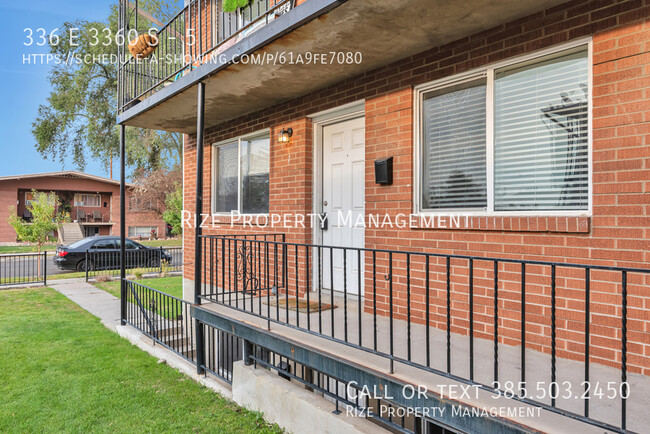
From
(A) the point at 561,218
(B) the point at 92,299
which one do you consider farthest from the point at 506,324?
(B) the point at 92,299

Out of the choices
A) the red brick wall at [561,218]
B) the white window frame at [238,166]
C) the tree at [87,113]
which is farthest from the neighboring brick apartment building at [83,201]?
the red brick wall at [561,218]

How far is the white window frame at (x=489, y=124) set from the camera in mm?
2697

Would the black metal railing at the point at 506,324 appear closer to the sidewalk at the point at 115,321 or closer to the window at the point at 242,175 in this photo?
the sidewalk at the point at 115,321

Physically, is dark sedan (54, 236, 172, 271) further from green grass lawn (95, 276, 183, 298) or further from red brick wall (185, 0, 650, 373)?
red brick wall (185, 0, 650, 373)

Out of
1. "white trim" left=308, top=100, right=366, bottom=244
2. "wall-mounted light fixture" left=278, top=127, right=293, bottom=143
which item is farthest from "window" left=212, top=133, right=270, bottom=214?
"white trim" left=308, top=100, right=366, bottom=244

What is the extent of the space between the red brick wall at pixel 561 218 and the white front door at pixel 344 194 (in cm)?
44

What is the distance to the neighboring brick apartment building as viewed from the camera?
25797 mm

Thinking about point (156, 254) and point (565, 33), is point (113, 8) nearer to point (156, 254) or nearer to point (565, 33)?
point (156, 254)

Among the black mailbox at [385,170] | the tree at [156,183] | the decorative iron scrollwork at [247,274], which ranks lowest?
the decorative iron scrollwork at [247,274]

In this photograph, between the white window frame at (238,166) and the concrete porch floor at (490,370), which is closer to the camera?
the concrete porch floor at (490,370)

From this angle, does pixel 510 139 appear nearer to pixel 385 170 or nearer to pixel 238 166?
pixel 385 170

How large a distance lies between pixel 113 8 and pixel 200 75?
2245 centimetres

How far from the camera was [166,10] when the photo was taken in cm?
2017

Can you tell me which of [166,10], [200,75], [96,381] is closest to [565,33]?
[200,75]
